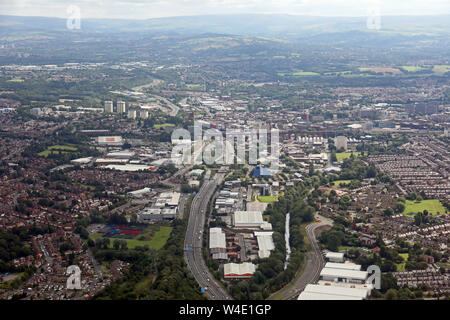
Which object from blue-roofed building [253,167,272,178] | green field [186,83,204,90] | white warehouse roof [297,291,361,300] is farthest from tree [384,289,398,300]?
green field [186,83,204,90]

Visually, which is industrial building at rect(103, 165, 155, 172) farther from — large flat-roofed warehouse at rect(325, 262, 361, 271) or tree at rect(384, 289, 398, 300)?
tree at rect(384, 289, 398, 300)

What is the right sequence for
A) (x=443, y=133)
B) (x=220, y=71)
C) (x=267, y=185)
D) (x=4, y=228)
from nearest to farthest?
(x=4, y=228) → (x=267, y=185) → (x=443, y=133) → (x=220, y=71)

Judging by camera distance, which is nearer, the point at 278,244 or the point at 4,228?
the point at 278,244

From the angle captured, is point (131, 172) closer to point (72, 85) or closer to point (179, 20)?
point (72, 85)

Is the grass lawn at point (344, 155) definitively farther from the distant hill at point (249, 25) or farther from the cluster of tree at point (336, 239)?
the distant hill at point (249, 25)

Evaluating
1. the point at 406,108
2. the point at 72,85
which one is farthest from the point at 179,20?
the point at 406,108

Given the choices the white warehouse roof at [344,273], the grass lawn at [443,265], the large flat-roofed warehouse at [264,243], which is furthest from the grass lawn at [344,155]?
the white warehouse roof at [344,273]
